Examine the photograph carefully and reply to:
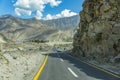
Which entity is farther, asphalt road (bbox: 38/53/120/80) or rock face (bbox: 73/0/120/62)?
rock face (bbox: 73/0/120/62)

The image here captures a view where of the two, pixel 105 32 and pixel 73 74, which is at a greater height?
pixel 105 32

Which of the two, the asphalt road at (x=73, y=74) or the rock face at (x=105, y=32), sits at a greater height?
the rock face at (x=105, y=32)

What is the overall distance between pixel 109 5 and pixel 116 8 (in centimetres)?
156

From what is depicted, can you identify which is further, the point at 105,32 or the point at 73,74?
the point at 105,32

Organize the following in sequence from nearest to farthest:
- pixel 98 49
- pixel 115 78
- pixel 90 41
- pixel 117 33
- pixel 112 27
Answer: pixel 115 78, pixel 117 33, pixel 112 27, pixel 98 49, pixel 90 41

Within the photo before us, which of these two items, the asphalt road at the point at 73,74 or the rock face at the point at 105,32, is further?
the rock face at the point at 105,32

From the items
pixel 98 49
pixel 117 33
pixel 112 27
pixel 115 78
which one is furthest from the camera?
pixel 98 49

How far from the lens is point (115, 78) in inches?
571

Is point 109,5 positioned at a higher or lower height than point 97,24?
higher

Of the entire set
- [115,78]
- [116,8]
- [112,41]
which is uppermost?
[116,8]

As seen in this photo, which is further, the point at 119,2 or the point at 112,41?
the point at 119,2

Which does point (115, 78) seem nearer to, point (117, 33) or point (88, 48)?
point (117, 33)

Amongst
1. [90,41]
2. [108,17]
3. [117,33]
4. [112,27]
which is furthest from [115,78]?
[90,41]

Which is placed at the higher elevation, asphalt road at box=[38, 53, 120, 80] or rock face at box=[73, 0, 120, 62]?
rock face at box=[73, 0, 120, 62]
